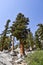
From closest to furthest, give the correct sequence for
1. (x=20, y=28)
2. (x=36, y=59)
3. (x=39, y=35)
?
(x=36, y=59) < (x=20, y=28) < (x=39, y=35)

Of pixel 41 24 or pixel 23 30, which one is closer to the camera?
pixel 23 30

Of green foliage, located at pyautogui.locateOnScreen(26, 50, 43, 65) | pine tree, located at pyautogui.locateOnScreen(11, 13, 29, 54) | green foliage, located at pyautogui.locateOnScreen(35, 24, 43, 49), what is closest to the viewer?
green foliage, located at pyautogui.locateOnScreen(26, 50, 43, 65)

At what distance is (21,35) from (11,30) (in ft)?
10.0

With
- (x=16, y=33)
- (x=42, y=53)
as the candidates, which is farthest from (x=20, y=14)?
(x=42, y=53)

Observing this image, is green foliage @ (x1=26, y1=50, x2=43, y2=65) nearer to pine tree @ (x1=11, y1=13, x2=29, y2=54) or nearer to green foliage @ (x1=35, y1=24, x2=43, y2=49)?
pine tree @ (x1=11, y1=13, x2=29, y2=54)

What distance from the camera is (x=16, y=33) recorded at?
4441 centimetres

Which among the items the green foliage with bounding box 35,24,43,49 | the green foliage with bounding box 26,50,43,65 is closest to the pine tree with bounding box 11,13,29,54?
the green foliage with bounding box 35,24,43,49

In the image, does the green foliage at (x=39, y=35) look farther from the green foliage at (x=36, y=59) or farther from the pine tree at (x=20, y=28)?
the green foliage at (x=36, y=59)

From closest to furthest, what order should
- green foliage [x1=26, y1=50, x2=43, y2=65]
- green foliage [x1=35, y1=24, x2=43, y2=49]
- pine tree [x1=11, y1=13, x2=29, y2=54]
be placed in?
green foliage [x1=26, y1=50, x2=43, y2=65] < pine tree [x1=11, y1=13, x2=29, y2=54] < green foliage [x1=35, y1=24, x2=43, y2=49]

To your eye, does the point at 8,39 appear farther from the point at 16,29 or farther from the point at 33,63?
the point at 33,63

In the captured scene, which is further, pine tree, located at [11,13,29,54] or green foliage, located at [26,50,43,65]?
pine tree, located at [11,13,29,54]

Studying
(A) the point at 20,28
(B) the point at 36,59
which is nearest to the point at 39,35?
(A) the point at 20,28

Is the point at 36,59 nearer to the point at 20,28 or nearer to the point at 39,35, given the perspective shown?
the point at 20,28

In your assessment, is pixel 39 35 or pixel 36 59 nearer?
pixel 36 59
